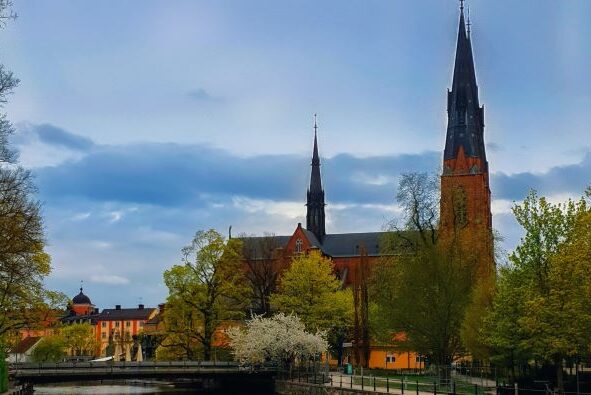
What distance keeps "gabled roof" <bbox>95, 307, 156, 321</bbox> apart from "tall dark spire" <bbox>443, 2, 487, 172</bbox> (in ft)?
297

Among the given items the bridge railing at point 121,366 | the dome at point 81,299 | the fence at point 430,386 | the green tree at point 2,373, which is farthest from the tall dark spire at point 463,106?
the dome at point 81,299

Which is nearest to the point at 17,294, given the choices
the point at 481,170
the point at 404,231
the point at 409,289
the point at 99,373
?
the point at 99,373

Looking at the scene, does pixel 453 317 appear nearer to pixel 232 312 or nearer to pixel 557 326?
pixel 557 326

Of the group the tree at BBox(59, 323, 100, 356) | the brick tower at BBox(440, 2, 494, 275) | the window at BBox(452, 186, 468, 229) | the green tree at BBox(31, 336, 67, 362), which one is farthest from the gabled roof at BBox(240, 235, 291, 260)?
the green tree at BBox(31, 336, 67, 362)

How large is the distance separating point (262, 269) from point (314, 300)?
15153 millimetres

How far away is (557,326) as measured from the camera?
37031 millimetres

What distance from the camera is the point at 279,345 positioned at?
2613 inches

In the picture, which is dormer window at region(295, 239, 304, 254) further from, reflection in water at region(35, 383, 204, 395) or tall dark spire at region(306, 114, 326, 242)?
reflection in water at region(35, 383, 204, 395)

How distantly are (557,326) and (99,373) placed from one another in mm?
36111

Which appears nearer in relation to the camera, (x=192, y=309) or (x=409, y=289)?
(x=409, y=289)

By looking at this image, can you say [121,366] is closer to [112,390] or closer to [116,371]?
[116,371]

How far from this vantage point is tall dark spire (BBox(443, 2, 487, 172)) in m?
A: 106

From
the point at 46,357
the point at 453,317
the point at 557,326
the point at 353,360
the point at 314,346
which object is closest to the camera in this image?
the point at 557,326

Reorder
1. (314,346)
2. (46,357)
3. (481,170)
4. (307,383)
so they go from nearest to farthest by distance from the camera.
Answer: (307,383) < (314,346) < (481,170) < (46,357)
